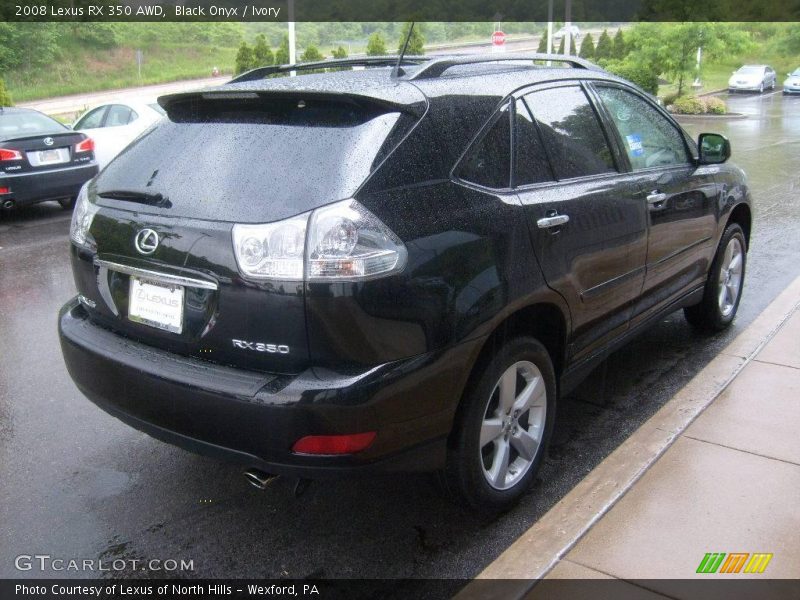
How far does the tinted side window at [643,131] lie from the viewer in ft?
→ 13.7

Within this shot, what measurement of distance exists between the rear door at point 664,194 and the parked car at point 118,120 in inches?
369

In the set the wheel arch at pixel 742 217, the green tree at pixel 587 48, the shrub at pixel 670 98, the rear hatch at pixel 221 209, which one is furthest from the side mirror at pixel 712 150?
the green tree at pixel 587 48

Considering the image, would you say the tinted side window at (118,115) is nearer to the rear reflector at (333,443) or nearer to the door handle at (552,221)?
the door handle at (552,221)

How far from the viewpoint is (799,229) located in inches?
356

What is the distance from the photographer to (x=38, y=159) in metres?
9.88

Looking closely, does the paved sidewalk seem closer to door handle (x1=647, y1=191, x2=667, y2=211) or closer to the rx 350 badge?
door handle (x1=647, y1=191, x2=667, y2=211)

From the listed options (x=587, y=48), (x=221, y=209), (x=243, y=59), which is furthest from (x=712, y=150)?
(x=587, y=48)

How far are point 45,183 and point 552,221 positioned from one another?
846 cm

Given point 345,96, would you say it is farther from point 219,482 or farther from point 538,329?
point 219,482

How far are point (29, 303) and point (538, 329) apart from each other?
4651 millimetres

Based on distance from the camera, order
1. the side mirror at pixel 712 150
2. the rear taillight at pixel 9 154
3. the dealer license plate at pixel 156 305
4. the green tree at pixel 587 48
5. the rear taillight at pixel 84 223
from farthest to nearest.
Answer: the green tree at pixel 587 48
the rear taillight at pixel 9 154
the side mirror at pixel 712 150
the rear taillight at pixel 84 223
the dealer license plate at pixel 156 305

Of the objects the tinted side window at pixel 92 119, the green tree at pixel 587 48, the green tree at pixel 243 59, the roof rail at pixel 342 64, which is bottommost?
the tinted side window at pixel 92 119

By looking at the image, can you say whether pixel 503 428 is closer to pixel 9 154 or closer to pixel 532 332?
pixel 532 332

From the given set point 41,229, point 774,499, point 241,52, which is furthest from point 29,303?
point 241,52
